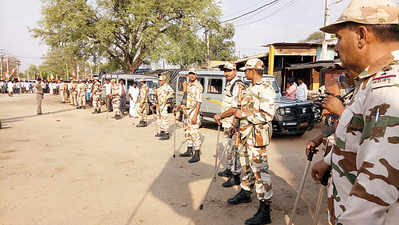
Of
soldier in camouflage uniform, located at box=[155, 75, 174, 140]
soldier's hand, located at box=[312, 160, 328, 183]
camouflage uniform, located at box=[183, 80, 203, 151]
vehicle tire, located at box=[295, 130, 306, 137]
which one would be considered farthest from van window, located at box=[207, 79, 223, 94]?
soldier's hand, located at box=[312, 160, 328, 183]

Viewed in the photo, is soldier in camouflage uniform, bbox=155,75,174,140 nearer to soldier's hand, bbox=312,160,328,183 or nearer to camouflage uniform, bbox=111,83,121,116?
camouflage uniform, bbox=111,83,121,116

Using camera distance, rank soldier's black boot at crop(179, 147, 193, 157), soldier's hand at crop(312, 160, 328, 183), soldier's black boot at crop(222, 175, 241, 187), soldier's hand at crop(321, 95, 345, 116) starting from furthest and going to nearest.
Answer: soldier's black boot at crop(179, 147, 193, 157) → soldier's black boot at crop(222, 175, 241, 187) → soldier's hand at crop(321, 95, 345, 116) → soldier's hand at crop(312, 160, 328, 183)

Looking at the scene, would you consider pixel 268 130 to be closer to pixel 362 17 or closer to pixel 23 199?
pixel 362 17

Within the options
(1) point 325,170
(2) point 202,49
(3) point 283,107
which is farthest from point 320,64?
(2) point 202,49

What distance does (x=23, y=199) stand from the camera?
3686 mm

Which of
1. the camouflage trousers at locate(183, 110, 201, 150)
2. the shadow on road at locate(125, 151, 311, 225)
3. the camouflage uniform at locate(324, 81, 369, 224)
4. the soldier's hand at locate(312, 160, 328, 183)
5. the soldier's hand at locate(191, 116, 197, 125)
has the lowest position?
the shadow on road at locate(125, 151, 311, 225)

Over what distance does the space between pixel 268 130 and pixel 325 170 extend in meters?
1.73

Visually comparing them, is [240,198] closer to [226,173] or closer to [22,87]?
[226,173]

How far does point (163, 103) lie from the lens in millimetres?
7797

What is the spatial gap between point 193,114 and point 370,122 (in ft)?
16.0

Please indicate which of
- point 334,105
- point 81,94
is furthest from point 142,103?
point 334,105

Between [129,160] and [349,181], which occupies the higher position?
[349,181]

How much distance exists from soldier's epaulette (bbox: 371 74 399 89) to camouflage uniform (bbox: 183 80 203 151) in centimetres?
476

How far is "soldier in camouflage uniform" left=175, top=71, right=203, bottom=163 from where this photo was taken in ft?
18.6
